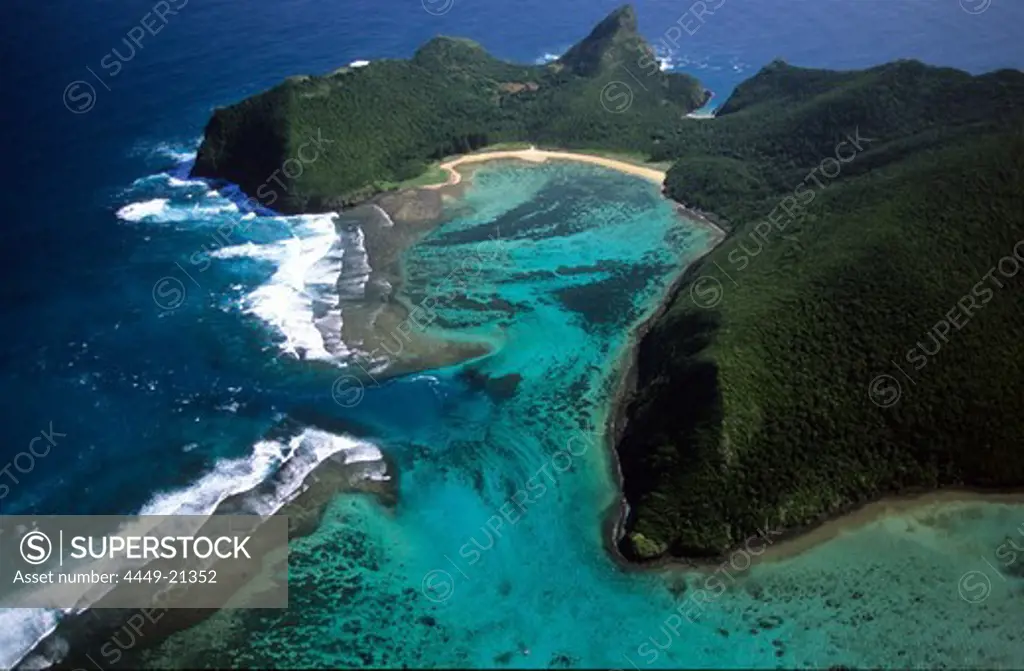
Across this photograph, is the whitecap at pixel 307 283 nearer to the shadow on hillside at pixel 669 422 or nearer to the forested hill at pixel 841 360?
the shadow on hillside at pixel 669 422

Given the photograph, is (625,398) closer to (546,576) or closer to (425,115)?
(546,576)

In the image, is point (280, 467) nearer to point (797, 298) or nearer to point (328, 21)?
point (797, 298)

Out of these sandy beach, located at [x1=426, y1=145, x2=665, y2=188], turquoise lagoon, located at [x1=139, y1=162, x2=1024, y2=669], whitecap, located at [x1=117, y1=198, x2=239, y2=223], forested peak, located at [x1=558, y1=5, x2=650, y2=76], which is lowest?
turquoise lagoon, located at [x1=139, y1=162, x2=1024, y2=669]

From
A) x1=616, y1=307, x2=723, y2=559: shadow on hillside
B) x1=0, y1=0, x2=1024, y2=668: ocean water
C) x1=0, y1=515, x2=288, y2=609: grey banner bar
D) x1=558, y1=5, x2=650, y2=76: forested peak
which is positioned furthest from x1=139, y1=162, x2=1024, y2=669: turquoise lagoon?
x1=558, y1=5, x2=650, y2=76: forested peak

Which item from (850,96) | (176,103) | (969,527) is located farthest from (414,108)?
(969,527)

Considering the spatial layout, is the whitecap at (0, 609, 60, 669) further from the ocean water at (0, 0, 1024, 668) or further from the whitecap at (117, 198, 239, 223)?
the whitecap at (117, 198, 239, 223)

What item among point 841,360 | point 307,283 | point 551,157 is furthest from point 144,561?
point 551,157

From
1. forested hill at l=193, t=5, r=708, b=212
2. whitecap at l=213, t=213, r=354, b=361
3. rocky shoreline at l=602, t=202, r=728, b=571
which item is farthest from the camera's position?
forested hill at l=193, t=5, r=708, b=212
